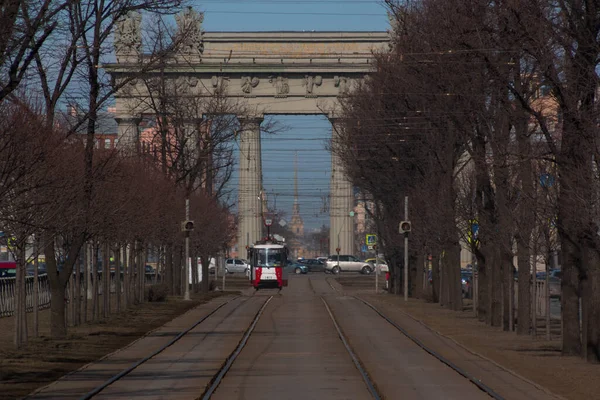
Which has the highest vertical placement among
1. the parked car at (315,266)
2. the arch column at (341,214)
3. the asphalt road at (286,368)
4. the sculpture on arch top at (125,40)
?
the sculpture on arch top at (125,40)

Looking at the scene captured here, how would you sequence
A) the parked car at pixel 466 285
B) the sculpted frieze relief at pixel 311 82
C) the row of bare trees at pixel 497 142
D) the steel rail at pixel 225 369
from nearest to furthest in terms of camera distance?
the steel rail at pixel 225 369 → the row of bare trees at pixel 497 142 → the parked car at pixel 466 285 → the sculpted frieze relief at pixel 311 82

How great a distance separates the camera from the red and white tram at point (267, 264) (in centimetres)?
7075

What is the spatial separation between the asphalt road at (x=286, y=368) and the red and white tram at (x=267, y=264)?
3460cm

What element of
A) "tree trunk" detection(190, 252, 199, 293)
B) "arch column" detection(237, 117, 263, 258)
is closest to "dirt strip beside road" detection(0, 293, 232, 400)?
"tree trunk" detection(190, 252, 199, 293)

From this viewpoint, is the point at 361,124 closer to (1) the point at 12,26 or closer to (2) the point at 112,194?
(2) the point at 112,194

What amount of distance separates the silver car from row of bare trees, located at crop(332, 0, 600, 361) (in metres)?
49.2

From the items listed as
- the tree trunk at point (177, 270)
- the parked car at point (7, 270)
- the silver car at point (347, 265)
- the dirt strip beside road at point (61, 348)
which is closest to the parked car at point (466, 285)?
the tree trunk at point (177, 270)

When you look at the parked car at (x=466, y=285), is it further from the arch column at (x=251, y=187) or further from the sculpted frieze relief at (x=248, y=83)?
the sculpted frieze relief at (x=248, y=83)

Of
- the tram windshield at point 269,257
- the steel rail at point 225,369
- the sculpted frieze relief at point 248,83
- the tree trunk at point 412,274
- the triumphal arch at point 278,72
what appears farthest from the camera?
the sculpted frieze relief at point 248,83

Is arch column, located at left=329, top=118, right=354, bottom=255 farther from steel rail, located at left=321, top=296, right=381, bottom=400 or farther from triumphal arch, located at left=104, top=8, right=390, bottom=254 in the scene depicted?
steel rail, located at left=321, top=296, right=381, bottom=400

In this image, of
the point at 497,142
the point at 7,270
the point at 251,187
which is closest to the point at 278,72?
the point at 251,187

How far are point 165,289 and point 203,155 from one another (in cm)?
695

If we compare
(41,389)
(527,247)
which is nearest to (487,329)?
(527,247)

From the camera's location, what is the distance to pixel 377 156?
5503 cm
